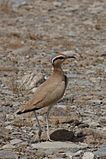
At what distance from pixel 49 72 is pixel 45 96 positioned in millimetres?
5739

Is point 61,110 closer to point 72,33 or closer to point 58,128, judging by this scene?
point 58,128

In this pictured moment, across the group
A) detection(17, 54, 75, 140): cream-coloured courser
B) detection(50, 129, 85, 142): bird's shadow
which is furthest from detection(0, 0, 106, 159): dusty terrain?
detection(17, 54, 75, 140): cream-coloured courser

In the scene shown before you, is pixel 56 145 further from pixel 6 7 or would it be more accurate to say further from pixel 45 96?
pixel 6 7

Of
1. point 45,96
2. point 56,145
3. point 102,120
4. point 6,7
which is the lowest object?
point 6,7

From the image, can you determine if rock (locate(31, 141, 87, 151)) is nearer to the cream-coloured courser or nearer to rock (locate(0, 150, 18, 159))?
the cream-coloured courser

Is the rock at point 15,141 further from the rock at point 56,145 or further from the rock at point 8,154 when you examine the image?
the rock at point 8,154

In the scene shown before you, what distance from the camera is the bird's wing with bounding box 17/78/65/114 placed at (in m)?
8.89

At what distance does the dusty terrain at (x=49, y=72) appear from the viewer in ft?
30.0

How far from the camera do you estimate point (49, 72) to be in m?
14.8

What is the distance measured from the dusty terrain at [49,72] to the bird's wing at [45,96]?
1.75 ft

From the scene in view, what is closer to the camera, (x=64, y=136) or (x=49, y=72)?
(x=64, y=136)

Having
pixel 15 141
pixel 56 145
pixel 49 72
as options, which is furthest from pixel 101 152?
pixel 49 72

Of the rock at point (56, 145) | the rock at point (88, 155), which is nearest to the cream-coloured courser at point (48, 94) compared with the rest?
the rock at point (56, 145)

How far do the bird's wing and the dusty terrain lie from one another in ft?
1.75
